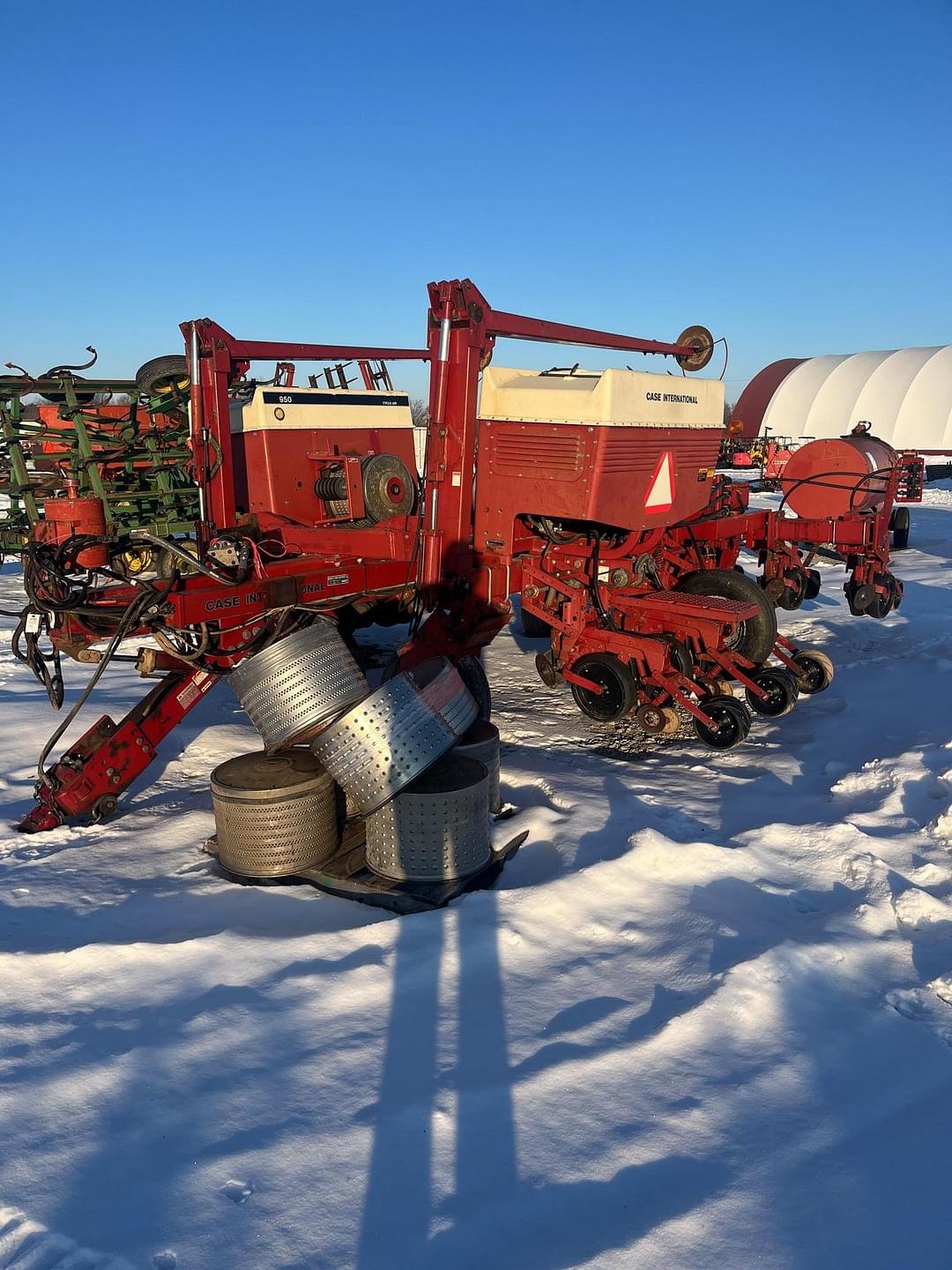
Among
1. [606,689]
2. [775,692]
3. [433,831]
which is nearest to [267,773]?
[433,831]

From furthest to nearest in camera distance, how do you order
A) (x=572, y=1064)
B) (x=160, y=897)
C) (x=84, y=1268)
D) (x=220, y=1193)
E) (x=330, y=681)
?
(x=330, y=681)
(x=160, y=897)
(x=572, y=1064)
(x=220, y=1193)
(x=84, y=1268)

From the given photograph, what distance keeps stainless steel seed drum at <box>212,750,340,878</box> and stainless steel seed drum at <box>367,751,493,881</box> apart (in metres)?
0.32

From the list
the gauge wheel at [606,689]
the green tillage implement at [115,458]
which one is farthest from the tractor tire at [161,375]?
the gauge wheel at [606,689]

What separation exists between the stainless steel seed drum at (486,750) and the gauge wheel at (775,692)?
2484 mm

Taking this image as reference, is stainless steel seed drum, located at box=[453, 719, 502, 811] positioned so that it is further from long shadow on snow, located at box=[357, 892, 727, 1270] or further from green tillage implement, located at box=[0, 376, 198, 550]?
green tillage implement, located at box=[0, 376, 198, 550]

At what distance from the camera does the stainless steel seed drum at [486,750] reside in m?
4.91

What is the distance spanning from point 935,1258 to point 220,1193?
1.97m

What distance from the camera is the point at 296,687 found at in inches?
175

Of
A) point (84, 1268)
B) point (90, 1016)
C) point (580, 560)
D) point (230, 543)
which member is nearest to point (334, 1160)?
point (84, 1268)

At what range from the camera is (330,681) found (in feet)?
14.7

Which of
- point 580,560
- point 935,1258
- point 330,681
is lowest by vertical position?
point 935,1258

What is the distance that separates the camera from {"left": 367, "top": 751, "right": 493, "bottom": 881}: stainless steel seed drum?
4266 mm

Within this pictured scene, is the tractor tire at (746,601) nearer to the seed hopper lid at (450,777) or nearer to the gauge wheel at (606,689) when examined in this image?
the gauge wheel at (606,689)

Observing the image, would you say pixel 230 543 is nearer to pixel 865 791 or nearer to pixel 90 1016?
pixel 90 1016
